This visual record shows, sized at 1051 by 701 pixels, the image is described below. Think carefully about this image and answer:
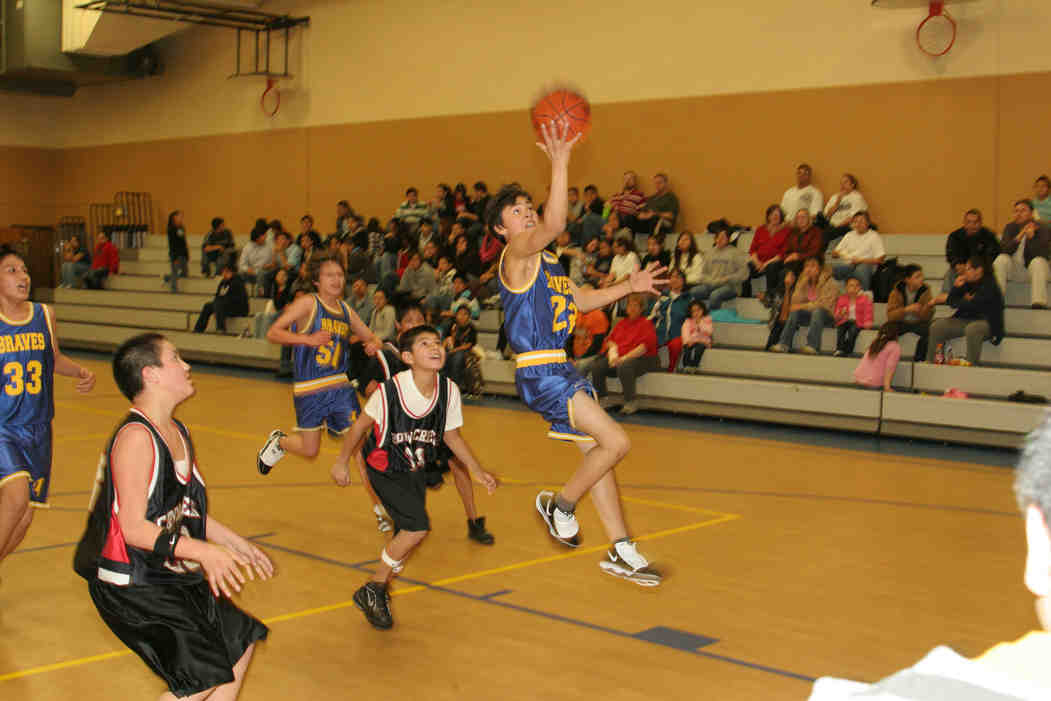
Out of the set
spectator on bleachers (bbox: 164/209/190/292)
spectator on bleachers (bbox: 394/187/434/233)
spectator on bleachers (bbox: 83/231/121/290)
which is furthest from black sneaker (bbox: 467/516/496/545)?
spectator on bleachers (bbox: 83/231/121/290)

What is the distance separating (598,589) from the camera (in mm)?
5492

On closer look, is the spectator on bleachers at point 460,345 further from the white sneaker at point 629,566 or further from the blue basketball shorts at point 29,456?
the white sneaker at point 629,566

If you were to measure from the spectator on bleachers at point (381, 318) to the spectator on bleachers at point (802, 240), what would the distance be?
15.9 feet

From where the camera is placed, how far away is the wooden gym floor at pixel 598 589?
4.29 meters

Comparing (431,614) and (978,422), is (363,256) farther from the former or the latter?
(431,614)

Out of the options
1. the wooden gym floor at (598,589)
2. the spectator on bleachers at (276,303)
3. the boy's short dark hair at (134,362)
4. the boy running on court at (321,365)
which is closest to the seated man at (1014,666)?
the boy's short dark hair at (134,362)

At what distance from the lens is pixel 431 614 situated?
5078 mm

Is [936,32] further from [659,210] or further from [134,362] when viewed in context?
[134,362]

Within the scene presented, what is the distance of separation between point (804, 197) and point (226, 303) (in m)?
9.06

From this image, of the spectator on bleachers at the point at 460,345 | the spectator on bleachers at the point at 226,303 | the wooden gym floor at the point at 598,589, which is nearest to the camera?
the wooden gym floor at the point at 598,589

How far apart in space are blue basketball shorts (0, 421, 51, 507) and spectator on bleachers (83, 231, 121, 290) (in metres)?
17.0

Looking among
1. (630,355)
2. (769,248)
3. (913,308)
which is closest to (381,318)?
(630,355)

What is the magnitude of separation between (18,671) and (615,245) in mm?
9974

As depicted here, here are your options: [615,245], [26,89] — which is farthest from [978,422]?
[26,89]
